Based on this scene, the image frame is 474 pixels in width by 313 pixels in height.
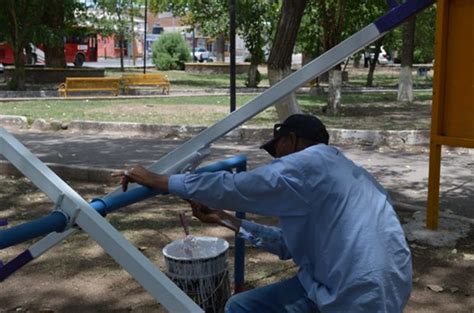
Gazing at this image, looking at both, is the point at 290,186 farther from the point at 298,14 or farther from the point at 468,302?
the point at 298,14

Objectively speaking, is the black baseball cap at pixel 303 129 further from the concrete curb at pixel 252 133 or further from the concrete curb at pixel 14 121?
the concrete curb at pixel 14 121

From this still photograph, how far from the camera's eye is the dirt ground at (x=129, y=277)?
4.09 meters

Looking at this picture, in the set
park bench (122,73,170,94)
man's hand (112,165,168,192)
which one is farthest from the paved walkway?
park bench (122,73,170,94)

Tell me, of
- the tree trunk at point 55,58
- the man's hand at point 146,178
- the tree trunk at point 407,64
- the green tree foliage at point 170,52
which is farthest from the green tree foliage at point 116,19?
the man's hand at point 146,178

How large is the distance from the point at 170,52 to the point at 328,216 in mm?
36553

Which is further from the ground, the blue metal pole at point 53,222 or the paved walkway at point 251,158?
the blue metal pole at point 53,222

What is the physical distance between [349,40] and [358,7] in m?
16.0

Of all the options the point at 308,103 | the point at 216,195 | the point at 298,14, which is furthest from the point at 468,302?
the point at 308,103

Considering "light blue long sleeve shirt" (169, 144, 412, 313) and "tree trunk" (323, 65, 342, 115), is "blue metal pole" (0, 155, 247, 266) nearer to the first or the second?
"light blue long sleeve shirt" (169, 144, 412, 313)

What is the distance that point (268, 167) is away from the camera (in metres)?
2.15

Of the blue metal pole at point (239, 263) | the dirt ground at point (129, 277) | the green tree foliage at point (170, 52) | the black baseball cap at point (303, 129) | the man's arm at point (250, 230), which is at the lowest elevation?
the dirt ground at point (129, 277)

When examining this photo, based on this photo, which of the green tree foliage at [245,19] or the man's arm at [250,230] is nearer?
the man's arm at [250,230]

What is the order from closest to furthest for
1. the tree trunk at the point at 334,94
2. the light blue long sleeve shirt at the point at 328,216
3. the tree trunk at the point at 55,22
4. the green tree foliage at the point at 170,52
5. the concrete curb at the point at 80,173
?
1. the light blue long sleeve shirt at the point at 328,216
2. the concrete curb at the point at 80,173
3. the tree trunk at the point at 334,94
4. the tree trunk at the point at 55,22
5. the green tree foliage at the point at 170,52

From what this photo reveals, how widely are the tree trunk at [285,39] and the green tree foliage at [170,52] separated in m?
29.4
